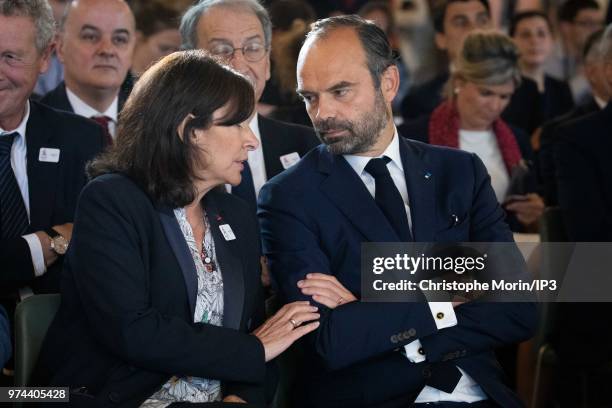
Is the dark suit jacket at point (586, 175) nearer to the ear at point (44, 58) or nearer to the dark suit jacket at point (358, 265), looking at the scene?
the dark suit jacket at point (358, 265)

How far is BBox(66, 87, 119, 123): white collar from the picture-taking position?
4.47 m

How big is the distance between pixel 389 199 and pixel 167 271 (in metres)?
0.82

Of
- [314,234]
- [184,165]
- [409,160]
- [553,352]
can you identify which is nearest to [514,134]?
[553,352]

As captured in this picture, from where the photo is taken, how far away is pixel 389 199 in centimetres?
319

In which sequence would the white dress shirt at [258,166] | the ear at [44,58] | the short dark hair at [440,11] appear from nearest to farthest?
the ear at [44,58] < the white dress shirt at [258,166] < the short dark hair at [440,11]

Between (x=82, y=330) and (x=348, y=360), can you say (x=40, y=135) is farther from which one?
(x=348, y=360)

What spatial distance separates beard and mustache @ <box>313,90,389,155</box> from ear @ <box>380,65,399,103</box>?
9 cm

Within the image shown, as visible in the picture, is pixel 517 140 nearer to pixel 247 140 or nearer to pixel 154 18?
pixel 154 18

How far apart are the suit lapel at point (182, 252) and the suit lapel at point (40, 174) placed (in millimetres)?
950

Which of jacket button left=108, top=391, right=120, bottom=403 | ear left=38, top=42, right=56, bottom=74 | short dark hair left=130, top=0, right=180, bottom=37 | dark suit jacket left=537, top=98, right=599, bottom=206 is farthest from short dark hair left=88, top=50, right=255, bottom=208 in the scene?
short dark hair left=130, top=0, right=180, bottom=37

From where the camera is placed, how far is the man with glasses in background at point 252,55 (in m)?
3.93

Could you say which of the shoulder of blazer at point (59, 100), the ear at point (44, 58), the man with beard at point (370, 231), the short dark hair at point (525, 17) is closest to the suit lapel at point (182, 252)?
the man with beard at point (370, 231)

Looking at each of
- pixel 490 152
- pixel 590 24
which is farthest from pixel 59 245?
pixel 590 24

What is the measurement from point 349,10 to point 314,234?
4512 millimetres
